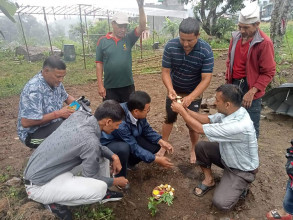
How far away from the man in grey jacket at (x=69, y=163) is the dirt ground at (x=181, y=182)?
19cm

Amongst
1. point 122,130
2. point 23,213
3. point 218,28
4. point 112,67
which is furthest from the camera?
point 218,28

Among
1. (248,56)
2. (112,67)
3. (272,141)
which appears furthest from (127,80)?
(272,141)

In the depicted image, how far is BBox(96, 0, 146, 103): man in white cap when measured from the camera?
3.56 meters

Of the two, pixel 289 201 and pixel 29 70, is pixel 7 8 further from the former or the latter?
pixel 29 70

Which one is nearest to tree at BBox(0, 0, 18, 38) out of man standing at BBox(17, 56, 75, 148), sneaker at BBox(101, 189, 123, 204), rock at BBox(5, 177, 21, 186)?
man standing at BBox(17, 56, 75, 148)

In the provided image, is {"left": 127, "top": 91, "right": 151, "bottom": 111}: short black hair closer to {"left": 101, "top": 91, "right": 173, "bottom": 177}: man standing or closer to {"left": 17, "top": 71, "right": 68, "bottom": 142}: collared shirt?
{"left": 101, "top": 91, "right": 173, "bottom": 177}: man standing

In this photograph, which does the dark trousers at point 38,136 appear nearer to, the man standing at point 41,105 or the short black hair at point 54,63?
the man standing at point 41,105

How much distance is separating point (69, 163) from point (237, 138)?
5.35ft

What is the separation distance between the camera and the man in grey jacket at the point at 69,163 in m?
2.09

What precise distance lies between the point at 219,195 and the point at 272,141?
6.44 feet

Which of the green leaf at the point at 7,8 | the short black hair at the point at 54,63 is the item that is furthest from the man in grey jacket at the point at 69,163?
the green leaf at the point at 7,8

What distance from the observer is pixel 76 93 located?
672 centimetres

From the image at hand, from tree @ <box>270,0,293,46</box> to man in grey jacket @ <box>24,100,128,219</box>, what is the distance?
4.65m

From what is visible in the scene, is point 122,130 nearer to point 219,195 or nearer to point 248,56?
point 219,195
